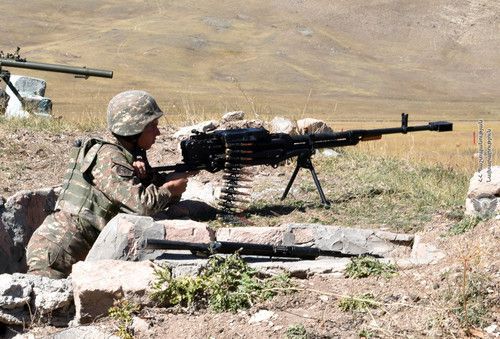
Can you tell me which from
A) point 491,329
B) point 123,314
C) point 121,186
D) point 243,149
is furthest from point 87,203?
point 491,329

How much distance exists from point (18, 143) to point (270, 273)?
674cm

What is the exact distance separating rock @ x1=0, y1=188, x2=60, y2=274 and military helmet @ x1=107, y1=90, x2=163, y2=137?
765 mm

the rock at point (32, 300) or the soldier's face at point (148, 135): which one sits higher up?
the soldier's face at point (148, 135)

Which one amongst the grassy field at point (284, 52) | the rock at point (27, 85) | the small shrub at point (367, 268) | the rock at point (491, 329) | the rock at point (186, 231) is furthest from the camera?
the grassy field at point (284, 52)

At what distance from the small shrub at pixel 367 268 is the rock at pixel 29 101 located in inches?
363

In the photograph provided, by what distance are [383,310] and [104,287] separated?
1444 mm

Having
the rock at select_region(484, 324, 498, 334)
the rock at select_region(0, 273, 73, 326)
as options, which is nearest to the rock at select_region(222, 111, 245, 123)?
the rock at select_region(0, 273, 73, 326)

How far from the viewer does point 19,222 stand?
7039mm

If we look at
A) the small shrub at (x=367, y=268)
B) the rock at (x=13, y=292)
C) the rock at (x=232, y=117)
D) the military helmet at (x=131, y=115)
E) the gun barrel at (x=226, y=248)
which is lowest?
the rock at (x=13, y=292)

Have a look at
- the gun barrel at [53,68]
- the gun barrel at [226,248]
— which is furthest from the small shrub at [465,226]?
the gun barrel at [53,68]

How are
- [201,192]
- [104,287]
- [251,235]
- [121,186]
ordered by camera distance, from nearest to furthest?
[104,287] → [121,186] → [251,235] → [201,192]

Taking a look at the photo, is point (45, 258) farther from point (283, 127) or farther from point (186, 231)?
point (283, 127)

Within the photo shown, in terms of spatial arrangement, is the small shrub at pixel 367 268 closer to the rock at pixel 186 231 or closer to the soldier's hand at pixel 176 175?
the rock at pixel 186 231

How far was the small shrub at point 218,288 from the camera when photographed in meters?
4.84
